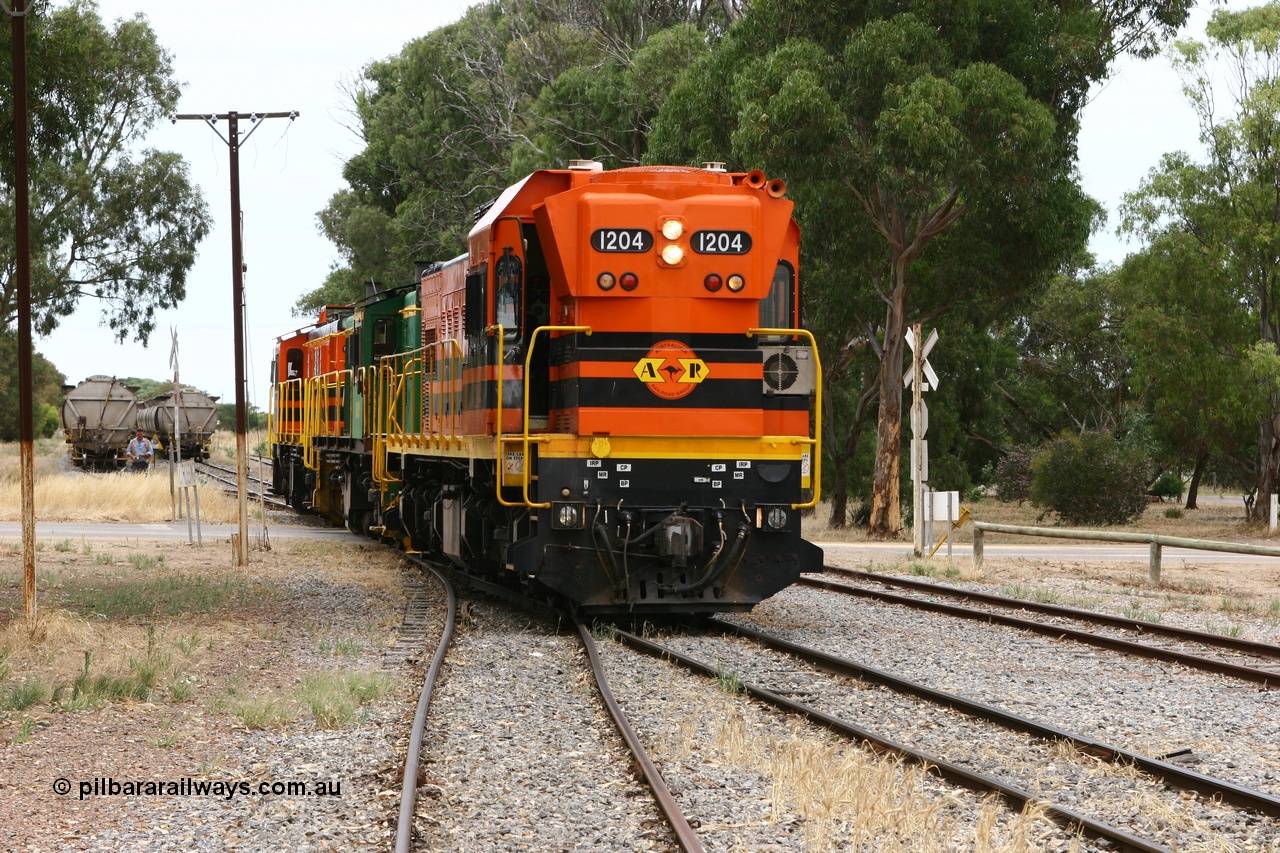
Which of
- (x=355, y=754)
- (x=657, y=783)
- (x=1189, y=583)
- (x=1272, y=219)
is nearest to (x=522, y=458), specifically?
(x=355, y=754)

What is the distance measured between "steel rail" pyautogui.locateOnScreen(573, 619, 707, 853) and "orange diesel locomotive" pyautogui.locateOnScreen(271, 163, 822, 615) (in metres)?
1.81

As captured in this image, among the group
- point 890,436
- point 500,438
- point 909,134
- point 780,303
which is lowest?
point 890,436

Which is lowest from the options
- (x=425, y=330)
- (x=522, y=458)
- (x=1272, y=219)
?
(x=522, y=458)

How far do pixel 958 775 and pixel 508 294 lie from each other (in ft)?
22.3

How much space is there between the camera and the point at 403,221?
5225 cm

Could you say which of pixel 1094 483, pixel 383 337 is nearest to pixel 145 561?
pixel 383 337

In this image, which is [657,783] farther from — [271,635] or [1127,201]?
[1127,201]

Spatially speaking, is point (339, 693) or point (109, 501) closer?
point (339, 693)

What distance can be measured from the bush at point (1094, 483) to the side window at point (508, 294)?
1201 inches

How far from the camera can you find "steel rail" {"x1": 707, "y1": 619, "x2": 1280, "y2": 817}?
696cm

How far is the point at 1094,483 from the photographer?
3988 centimetres

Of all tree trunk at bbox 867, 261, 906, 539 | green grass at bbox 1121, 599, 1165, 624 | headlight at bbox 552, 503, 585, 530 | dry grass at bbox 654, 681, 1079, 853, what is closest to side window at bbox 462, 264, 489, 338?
headlight at bbox 552, 503, 585, 530

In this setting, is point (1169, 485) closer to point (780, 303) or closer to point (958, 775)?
point (780, 303)

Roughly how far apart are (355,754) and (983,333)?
36641 mm
